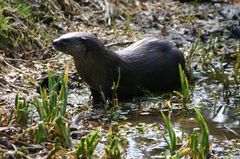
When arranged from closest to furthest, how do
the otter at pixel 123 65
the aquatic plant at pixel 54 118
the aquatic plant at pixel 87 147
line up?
1. the aquatic plant at pixel 87 147
2. the aquatic plant at pixel 54 118
3. the otter at pixel 123 65

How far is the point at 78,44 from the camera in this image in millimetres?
5195

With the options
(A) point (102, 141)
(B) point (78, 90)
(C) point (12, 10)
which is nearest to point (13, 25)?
(C) point (12, 10)

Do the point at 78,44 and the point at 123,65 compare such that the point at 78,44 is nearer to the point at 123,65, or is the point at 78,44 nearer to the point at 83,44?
the point at 83,44

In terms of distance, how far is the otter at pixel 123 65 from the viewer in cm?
524

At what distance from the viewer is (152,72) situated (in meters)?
5.67

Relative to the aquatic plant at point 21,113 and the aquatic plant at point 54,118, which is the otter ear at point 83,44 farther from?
the aquatic plant at point 21,113

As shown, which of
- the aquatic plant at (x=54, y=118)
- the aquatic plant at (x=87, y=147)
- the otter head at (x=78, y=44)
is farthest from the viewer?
the otter head at (x=78, y=44)

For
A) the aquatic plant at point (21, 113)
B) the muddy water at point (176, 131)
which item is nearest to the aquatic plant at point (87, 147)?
the muddy water at point (176, 131)

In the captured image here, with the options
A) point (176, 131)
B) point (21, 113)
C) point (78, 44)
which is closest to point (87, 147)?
point (21, 113)

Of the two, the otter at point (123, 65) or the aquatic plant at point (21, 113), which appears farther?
the otter at point (123, 65)

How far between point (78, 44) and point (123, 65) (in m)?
0.45

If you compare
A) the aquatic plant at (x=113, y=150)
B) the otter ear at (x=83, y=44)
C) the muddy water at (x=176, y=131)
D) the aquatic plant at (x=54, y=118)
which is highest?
the otter ear at (x=83, y=44)

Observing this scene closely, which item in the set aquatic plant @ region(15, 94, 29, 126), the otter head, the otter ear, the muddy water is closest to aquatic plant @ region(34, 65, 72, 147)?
aquatic plant @ region(15, 94, 29, 126)

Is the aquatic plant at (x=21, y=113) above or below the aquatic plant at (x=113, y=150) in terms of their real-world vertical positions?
above
